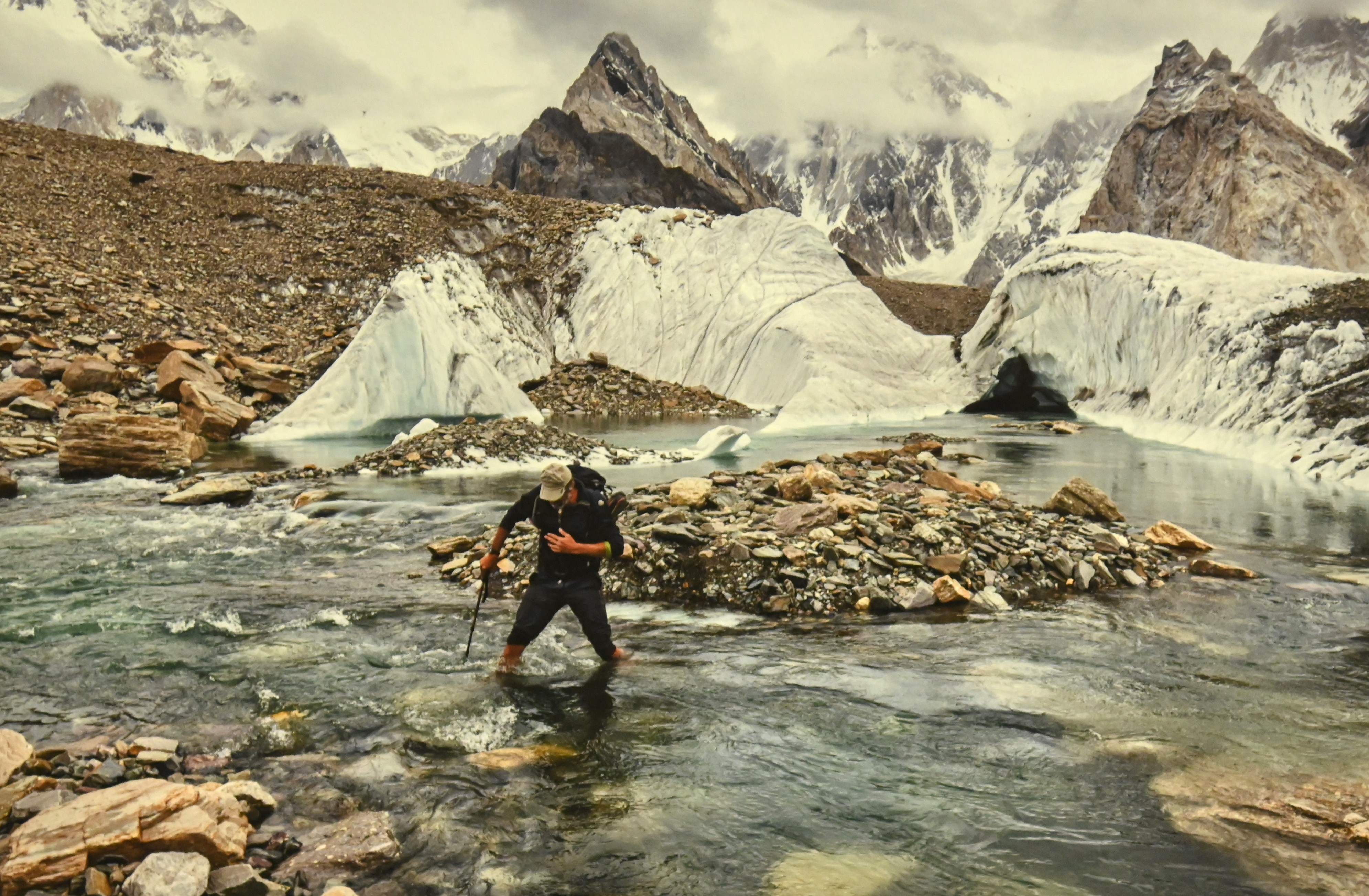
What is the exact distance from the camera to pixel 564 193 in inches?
4011

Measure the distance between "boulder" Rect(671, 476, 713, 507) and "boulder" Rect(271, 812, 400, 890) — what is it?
663 cm

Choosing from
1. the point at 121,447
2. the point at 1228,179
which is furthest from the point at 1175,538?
the point at 1228,179

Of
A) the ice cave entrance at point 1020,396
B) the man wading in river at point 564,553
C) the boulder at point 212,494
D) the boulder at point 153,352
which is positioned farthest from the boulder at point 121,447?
the ice cave entrance at point 1020,396

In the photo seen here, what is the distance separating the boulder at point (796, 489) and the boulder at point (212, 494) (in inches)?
335

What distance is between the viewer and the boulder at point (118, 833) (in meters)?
3.73

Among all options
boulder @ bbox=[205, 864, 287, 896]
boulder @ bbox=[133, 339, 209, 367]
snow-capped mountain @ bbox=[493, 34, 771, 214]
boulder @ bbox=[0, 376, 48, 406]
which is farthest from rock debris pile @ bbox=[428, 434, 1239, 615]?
snow-capped mountain @ bbox=[493, 34, 771, 214]

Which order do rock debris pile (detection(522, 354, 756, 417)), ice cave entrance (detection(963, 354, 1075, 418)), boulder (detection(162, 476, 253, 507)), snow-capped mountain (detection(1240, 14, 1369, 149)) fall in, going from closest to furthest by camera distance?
boulder (detection(162, 476, 253, 507))
ice cave entrance (detection(963, 354, 1075, 418))
rock debris pile (detection(522, 354, 756, 417))
snow-capped mountain (detection(1240, 14, 1369, 149))

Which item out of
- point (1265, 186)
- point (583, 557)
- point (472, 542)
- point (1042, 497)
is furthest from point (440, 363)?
point (1265, 186)

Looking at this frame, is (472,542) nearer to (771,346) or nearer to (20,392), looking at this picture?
(20,392)

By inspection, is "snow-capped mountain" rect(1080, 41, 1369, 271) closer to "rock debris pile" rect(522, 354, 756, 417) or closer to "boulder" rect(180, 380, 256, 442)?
"rock debris pile" rect(522, 354, 756, 417)

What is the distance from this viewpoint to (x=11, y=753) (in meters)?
4.68

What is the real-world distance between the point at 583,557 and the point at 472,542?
4.57 m

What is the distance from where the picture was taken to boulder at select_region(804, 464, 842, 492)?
1190 cm

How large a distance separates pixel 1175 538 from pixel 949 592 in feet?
12.6
